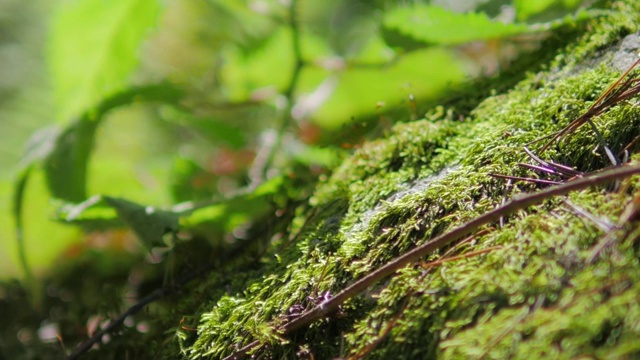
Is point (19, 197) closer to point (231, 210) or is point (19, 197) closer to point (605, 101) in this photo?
point (231, 210)

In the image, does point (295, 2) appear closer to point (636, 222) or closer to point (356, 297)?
point (356, 297)

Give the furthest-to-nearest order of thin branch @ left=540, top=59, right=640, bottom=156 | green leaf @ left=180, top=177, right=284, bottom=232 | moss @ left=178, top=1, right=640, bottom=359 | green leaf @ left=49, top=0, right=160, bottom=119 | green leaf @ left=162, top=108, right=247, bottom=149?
1. green leaf @ left=162, top=108, right=247, bottom=149
2. green leaf @ left=49, top=0, right=160, bottom=119
3. green leaf @ left=180, top=177, right=284, bottom=232
4. thin branch @ left=540, top=59, right=640, bottom=156
5. moss @ left=178, top=1, right=640, bottom=359

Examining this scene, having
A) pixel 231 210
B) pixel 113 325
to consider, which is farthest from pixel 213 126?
pixel 113 325

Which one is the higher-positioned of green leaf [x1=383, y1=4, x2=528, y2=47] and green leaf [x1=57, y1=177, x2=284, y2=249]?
green leaf [x1=383, y1=4, x2=528, y2=47]

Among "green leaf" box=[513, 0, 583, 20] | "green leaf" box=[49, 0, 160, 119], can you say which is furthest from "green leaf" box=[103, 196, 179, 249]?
"green leaf" box=[513, 0, 583, 20]

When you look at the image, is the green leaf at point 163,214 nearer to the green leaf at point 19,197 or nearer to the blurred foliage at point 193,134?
the blurred foliage at point 193,134

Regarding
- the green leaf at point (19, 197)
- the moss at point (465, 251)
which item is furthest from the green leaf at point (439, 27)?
the green leaf at point (19, 197)

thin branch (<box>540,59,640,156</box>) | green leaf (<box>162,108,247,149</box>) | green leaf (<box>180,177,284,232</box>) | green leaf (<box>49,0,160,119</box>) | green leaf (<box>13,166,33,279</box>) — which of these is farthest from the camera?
green leaf (<box>162,108,247,149</box>)

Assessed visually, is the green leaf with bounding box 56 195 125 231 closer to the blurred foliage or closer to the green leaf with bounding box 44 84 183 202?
the blurred foliage
